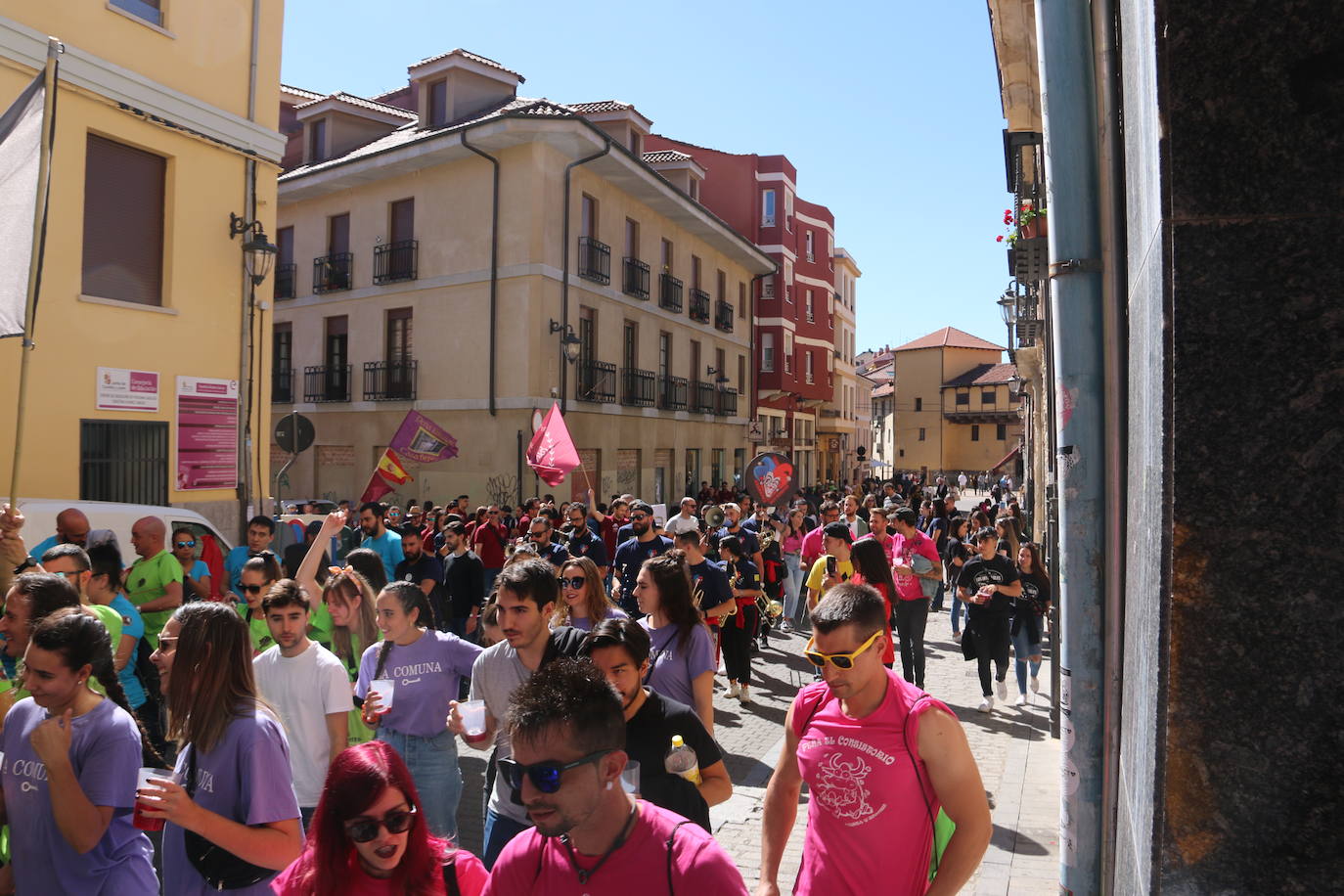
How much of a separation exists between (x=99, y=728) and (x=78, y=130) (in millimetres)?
11422

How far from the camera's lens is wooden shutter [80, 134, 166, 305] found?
484 inches

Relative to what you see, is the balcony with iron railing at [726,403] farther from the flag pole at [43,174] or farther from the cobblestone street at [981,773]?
the flag pole at [43,174]

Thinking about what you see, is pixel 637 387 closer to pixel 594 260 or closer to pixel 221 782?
pixel 594 260

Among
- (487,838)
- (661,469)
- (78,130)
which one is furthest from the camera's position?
(661,469)

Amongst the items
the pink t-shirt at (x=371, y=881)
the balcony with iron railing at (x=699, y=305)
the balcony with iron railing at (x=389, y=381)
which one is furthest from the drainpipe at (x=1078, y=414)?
the balcony with iron railing at (x=699, y=305)

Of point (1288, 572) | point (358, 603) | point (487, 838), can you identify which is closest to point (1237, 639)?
point (1288, 572)

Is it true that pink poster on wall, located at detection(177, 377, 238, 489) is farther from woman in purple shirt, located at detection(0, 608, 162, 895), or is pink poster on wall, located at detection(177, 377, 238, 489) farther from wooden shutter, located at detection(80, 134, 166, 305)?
woman in purple shirt, located at detection(0, 608, 162, 895)

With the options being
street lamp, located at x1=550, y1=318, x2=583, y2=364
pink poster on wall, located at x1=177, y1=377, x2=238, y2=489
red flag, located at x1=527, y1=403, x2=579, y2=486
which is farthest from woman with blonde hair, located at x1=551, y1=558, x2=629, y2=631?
street lamp, located at x1=550, y1=318, x2=583, y2=364

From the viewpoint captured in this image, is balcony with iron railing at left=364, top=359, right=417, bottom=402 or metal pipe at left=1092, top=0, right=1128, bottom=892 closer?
metal pipe at left=1092, top=0, right=1128, bottom=892

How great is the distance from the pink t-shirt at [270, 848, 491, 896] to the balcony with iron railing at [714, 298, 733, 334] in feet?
101

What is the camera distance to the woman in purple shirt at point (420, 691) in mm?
4508

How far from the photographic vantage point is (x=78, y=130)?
11.9m

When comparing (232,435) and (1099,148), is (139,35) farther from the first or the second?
(1099,148)

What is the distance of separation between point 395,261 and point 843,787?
926 inches
